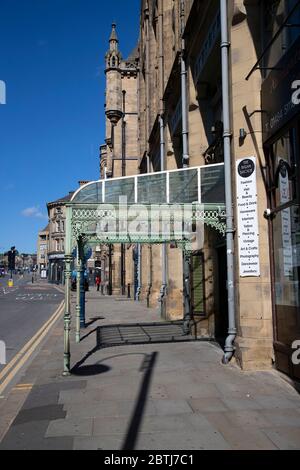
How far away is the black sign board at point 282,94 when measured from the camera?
6.94m

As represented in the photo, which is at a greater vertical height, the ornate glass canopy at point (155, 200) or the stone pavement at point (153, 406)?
the ornate glass canopy at point (155, 200)

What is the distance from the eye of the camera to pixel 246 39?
352 inches

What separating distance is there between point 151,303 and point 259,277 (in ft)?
50.5

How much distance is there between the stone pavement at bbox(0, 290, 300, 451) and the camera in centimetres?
490

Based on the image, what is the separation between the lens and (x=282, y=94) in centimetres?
745

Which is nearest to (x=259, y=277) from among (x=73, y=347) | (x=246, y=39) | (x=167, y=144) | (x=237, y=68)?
(x=237, y=68)

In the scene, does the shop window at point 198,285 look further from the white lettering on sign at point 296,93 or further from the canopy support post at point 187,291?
the white lettering on sign at point 296,93

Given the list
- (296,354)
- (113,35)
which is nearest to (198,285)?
(296,354)

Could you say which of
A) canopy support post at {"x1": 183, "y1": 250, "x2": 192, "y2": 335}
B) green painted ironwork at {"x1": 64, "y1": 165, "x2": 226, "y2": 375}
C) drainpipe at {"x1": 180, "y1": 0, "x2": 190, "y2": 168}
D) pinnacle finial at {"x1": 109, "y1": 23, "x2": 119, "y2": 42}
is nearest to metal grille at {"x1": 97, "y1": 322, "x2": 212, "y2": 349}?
canopy support post at {"x1": 183, "y1": 250, "x2": 192, "y2": 335}

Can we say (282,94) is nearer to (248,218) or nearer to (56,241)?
(248,218)

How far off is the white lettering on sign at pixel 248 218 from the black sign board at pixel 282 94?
703 millimetres

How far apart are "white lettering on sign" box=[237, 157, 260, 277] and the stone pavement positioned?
1943mm

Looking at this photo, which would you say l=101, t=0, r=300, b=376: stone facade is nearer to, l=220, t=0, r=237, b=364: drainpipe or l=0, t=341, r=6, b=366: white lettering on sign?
l=220, t=0, r=237, b=364: drainpipe

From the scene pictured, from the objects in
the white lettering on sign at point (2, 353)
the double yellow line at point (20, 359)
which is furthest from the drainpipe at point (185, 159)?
the white lettering on sign at point (2, 353)
